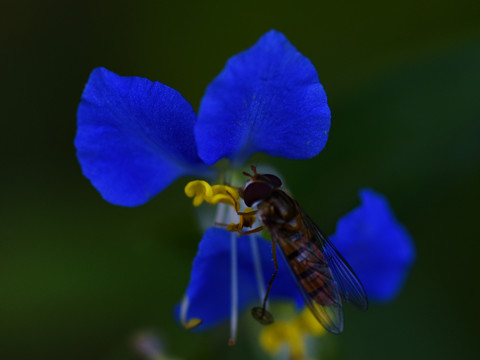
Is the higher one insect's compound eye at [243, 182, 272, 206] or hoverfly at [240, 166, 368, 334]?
insect's compound eye at [243, 182, 272, 206]

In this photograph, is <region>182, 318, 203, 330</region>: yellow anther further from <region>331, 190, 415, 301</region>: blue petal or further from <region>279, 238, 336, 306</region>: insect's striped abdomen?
<region>331, 190, 415, 301</region>: blue petal

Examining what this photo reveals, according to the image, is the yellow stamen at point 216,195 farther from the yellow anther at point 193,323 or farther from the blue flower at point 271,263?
the yellow anther at point 193,323

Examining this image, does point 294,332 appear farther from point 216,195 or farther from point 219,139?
A: point 219,139

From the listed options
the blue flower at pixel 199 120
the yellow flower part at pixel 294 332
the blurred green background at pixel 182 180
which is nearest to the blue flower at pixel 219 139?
the blue flower at pixel 199 120

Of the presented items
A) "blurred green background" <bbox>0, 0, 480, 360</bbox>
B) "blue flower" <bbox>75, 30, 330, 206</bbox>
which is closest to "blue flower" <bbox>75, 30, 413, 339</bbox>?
"blue flower" <bbox>75, 30, 330, 206</bbox>

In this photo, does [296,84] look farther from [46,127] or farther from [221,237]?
[46,127]

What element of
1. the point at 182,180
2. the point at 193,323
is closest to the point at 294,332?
the point at 193,323
